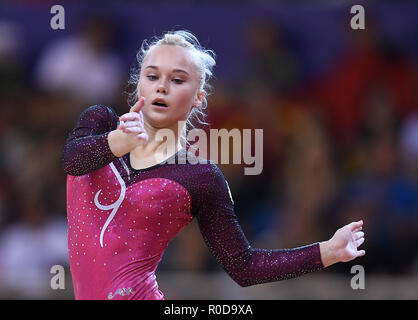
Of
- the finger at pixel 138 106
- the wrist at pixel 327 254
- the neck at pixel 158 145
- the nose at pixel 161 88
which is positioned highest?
the nose at pixel 161 88

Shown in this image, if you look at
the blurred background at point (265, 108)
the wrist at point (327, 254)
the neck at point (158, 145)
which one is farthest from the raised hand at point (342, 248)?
the blurred background at point (265, 108)

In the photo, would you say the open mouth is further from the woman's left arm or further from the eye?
the woman's left arm

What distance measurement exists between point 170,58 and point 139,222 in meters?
0.62

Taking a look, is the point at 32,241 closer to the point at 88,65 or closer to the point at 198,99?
the point at 88,65

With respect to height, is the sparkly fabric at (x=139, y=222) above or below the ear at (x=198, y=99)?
below

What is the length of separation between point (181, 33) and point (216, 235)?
846 millimetres

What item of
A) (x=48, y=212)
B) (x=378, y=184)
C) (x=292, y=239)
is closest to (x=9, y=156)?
(x=48, y=212)

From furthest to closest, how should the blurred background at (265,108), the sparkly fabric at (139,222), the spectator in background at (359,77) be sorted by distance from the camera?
the spectator in background at (359,77) → the blurred background at (265,108) → the sparkly fabric at (139,222)

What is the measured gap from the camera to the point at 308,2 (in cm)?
652

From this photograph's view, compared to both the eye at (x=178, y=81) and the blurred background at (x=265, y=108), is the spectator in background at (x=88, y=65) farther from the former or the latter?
the eye at (x=178, y=81)

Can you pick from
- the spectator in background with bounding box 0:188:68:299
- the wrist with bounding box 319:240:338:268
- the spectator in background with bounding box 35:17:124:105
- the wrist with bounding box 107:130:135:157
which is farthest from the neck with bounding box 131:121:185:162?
the spectator in background with bounding box 35:17:124:105

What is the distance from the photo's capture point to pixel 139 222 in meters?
2.71

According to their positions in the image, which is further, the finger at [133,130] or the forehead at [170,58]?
the forehead at [170,58]

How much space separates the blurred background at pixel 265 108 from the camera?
18.2 ft
